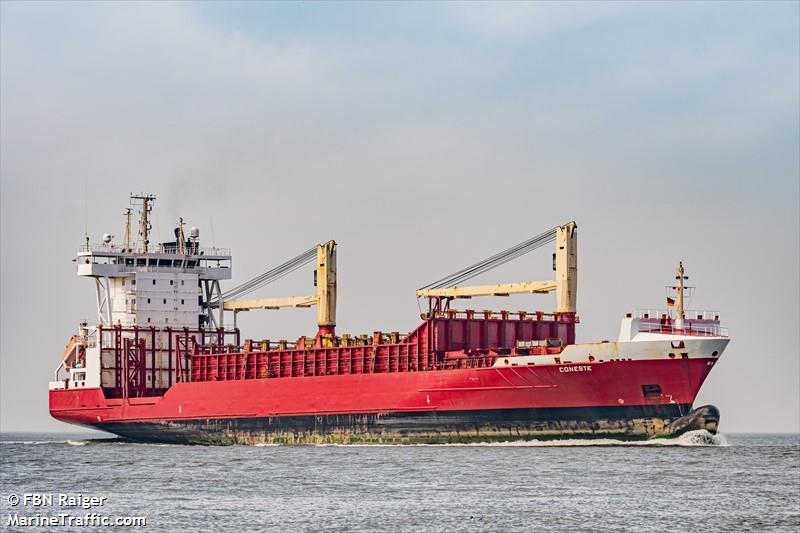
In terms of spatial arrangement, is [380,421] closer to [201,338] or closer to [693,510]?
[201,338]

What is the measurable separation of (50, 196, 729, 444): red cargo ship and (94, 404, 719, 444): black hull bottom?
5cm

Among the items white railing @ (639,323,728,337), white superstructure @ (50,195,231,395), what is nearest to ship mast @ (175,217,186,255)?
white superstructure @ (50,195,231,395)

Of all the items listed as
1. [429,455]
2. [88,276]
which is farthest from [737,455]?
[88,276]

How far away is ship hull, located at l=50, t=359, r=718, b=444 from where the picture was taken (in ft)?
169

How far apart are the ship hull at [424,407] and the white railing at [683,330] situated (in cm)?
139

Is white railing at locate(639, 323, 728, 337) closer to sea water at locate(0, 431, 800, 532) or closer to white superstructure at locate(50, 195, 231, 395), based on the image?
sea water at locate(0, 431, 800, 532)

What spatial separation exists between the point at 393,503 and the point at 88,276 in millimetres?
37741

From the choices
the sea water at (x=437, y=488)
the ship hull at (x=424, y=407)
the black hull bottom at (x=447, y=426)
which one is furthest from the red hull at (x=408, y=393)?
the sea water at (x=437, y=488)

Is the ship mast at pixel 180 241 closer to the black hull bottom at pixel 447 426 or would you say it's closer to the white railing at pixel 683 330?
the black hull bottom at pixel 447 426

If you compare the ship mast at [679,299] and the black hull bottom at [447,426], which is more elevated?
the ship mast at [679,299]

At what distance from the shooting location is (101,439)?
75375mm

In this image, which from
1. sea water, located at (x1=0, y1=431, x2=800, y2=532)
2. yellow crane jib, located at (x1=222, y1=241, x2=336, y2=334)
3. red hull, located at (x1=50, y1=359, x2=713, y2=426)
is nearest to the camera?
sea water, located at (x1=0, y1=431, x2=800, y2=532)

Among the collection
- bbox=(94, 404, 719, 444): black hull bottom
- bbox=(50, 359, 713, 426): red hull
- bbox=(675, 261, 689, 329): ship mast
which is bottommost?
bbox=(94, 404, 719, 444): black hull bottom

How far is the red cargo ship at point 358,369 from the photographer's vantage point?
2045 inches
